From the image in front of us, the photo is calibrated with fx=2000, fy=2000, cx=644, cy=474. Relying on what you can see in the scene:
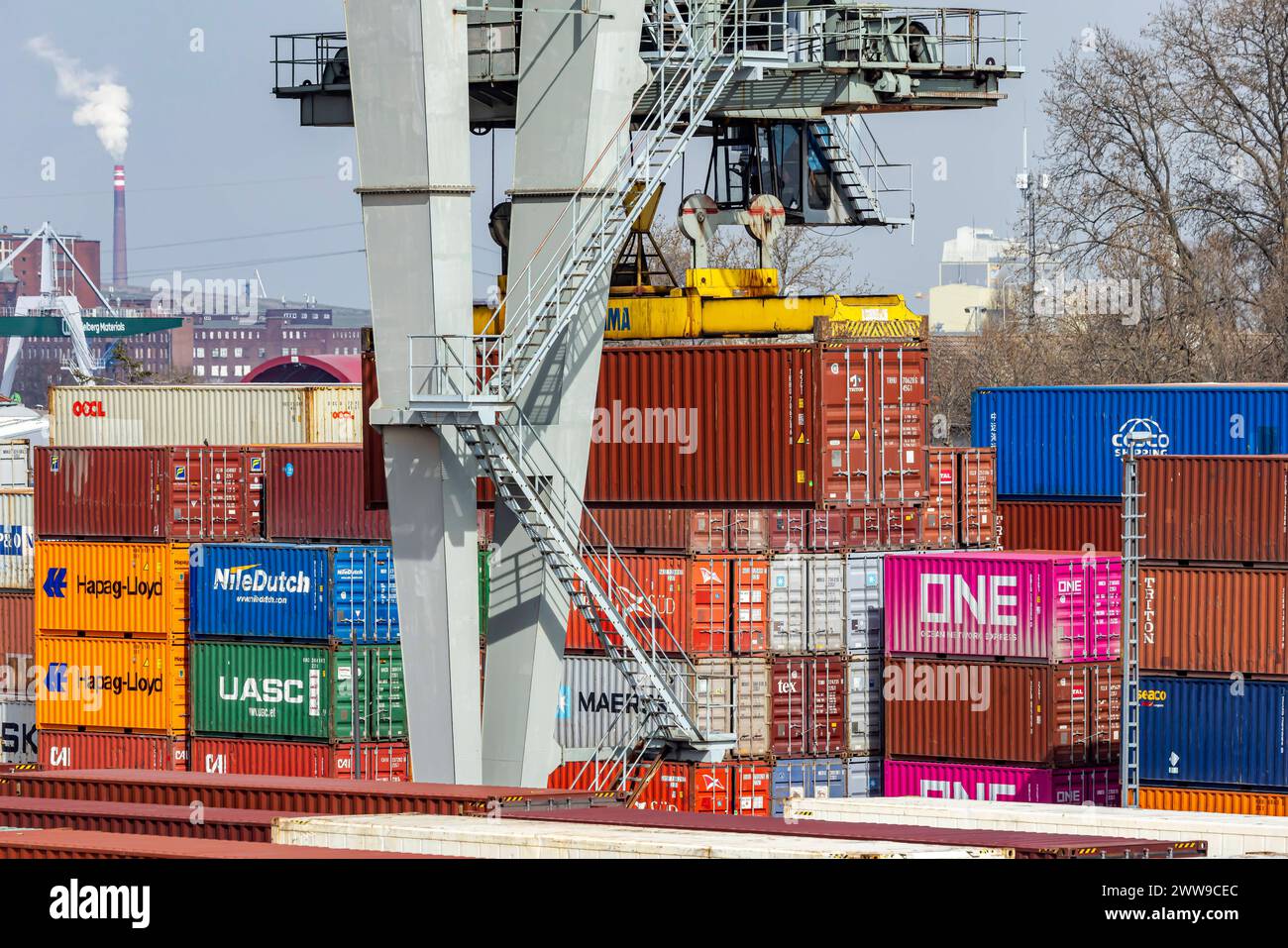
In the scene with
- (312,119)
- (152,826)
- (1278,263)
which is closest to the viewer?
(152,826)

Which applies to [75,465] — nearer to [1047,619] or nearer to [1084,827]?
[1047,619]

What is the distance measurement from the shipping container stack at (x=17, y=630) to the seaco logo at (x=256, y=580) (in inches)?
316

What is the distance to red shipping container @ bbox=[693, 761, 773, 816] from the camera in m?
35.3

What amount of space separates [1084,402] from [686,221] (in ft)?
43.1

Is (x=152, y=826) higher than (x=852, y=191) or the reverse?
the reverse

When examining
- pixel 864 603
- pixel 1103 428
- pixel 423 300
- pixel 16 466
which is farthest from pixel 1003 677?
pixel 16 466

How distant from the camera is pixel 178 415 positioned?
51.2 meters

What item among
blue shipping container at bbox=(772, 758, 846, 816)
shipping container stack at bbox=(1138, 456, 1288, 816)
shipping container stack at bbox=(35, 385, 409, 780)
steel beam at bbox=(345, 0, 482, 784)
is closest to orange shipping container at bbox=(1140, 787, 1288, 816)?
shipping container stack at bbox=(1138, 456, 1288, 816)

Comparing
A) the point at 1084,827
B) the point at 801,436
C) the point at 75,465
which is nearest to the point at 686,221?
the point at 801,436

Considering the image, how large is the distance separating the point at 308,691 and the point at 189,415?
14.8 metres

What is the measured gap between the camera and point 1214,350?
6381 cm

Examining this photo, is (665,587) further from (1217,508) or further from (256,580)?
(1217,508)

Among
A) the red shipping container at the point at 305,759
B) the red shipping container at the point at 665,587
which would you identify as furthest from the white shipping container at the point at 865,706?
the red shipping container at the point at 305,759
